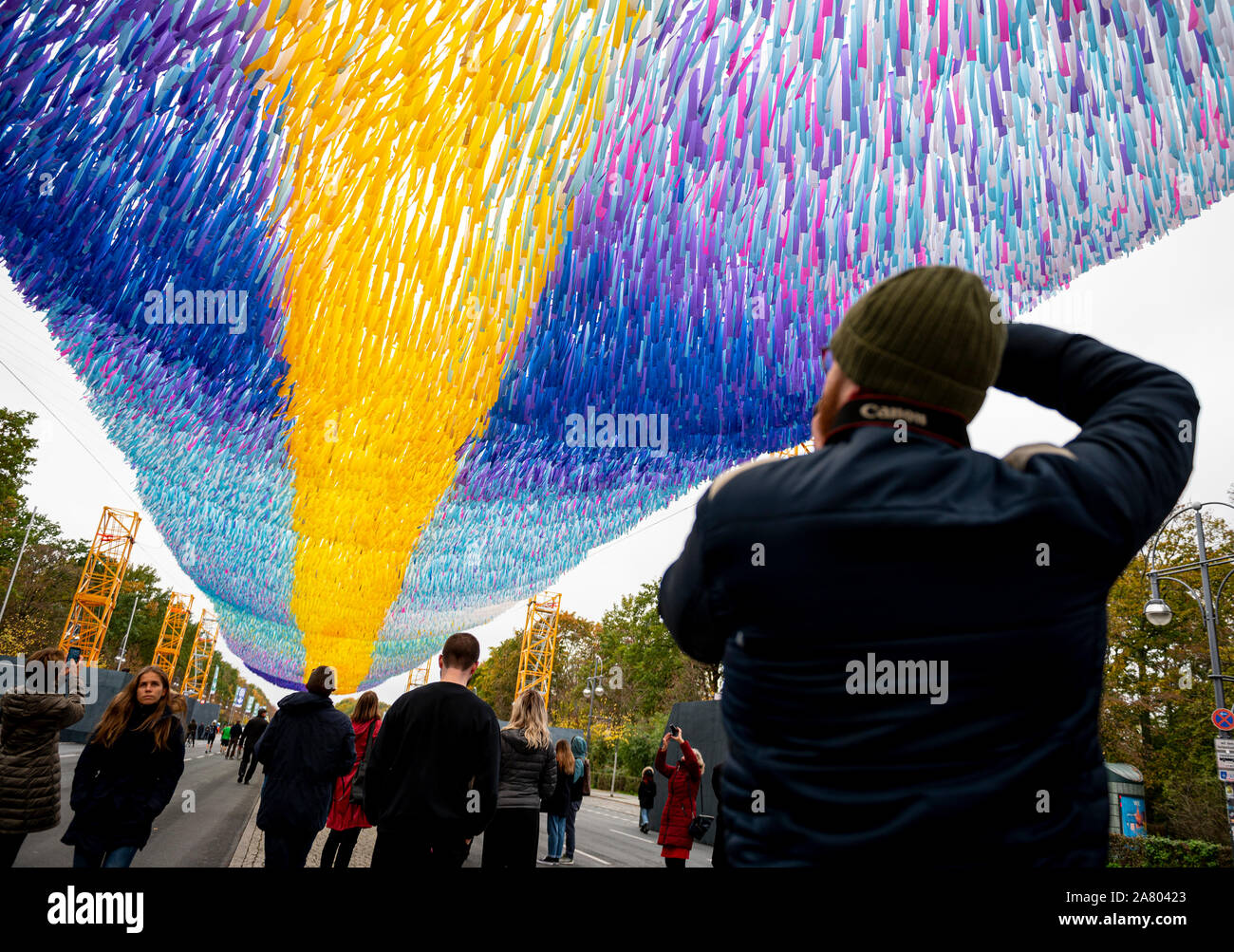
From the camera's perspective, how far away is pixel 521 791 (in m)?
5.75

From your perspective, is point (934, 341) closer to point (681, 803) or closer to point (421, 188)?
point (421, 188)

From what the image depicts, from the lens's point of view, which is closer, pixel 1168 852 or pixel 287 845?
pixel 287 845

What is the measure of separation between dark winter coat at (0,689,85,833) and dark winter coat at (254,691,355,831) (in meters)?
1.11

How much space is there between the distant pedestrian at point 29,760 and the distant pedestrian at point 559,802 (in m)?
5.54

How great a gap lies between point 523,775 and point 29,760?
3059 millimetres

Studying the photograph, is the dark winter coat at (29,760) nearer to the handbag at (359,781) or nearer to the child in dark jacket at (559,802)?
the handbag at (359,781)

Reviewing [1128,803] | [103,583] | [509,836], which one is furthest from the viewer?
[103,583]

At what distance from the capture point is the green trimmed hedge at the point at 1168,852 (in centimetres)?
1633

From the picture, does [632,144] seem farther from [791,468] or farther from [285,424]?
[285,424]

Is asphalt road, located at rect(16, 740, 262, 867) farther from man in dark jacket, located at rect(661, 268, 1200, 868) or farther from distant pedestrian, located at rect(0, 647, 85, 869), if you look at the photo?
man in dark jacket, located at rect(661, 268, 1200, 868)

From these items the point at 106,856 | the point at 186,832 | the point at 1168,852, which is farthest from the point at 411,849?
the point at 1168,852

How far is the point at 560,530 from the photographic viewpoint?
10430mm

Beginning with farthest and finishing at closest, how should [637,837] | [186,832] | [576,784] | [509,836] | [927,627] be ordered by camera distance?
1. [637,837]
2. [576,784]
3. [186,832]
4. [509,836]
5. [927,627]
